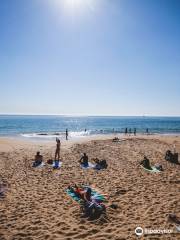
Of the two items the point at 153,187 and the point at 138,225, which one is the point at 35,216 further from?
the point at 153,187

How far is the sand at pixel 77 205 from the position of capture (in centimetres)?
809

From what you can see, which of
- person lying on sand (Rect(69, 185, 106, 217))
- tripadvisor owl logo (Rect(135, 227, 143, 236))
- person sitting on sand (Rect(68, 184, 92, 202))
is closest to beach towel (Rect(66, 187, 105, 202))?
person sitting on sand (Rect(68, 184, 92, 202))

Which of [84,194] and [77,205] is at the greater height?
[84,194]

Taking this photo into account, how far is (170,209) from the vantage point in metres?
9.63

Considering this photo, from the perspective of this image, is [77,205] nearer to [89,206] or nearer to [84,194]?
[84,194]

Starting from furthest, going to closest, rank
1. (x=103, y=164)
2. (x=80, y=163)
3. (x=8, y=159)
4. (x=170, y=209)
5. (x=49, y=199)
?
(x=8, y=159), (x=80, y=163), (x=103, y=164), (x=49, y=199), (x=170, y=209)

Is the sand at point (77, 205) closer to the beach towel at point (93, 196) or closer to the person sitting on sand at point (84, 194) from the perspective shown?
the beach towel at point (93, 196)

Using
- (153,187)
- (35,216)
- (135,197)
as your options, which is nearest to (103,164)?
(153,187)

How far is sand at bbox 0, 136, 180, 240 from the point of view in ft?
26.5

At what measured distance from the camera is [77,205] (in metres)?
10.5

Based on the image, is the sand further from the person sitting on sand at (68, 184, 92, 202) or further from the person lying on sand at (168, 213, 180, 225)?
the person sitting on sand at (68, 184, 92, 202)

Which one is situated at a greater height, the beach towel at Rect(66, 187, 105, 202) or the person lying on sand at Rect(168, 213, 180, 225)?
the person lying on sand at Rect(168, 213, 180, 225)

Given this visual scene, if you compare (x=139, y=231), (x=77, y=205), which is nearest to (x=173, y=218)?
(x=139, y=231)

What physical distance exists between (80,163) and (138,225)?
1155cm
